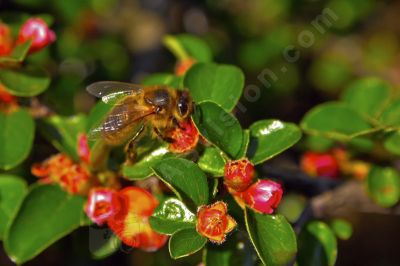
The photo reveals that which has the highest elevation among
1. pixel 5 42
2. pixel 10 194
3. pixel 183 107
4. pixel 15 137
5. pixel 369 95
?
pixel 183 107

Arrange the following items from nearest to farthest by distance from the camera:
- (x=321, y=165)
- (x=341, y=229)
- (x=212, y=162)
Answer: (x=212, y=162), (x=341, y=229), (x=321, y=165)

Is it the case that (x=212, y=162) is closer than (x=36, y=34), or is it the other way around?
(x=212, y=162)

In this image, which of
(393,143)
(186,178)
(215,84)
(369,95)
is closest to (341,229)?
(393,143)

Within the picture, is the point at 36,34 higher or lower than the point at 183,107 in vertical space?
lower

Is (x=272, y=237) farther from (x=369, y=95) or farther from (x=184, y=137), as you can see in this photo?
(x=369, y=95)

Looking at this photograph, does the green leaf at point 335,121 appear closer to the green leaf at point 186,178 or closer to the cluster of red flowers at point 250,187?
the cluster of red flowers at point 250,187

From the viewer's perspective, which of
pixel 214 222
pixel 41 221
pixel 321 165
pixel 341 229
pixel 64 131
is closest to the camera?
pixel 214 222

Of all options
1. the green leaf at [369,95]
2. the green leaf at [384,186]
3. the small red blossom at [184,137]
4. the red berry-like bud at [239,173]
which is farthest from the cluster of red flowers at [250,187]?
the green leaf at [369,95]

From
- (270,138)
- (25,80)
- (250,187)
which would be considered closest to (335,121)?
(270,138)
